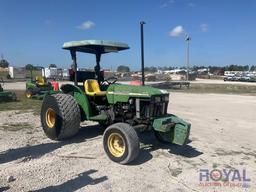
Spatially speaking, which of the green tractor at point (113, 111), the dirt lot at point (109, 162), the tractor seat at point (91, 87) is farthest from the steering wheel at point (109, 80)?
the dirt lot at point (109, 162)

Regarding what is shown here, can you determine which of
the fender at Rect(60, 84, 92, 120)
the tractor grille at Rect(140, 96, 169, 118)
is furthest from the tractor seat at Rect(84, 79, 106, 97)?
the tractor grille at Rect(140, 96, 169, 118)

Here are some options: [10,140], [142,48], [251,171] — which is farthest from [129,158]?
[142,48]

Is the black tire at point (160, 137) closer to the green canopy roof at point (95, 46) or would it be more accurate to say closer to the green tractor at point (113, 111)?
the green tractor at point (113, 111)

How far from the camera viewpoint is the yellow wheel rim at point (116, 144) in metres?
5.98

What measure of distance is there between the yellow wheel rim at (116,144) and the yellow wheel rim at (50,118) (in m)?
2.06

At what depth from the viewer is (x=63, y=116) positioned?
276 inches

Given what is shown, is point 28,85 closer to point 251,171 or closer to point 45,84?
point 45,84

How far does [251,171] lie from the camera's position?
558 cm

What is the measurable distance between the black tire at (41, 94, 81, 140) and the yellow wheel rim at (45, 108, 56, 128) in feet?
0.30

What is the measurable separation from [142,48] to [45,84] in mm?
7999

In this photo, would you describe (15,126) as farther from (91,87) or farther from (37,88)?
(37,88)

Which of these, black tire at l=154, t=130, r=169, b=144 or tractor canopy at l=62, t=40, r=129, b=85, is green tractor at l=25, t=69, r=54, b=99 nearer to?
tractor canopy at l=62, t=40, r=129, b=85

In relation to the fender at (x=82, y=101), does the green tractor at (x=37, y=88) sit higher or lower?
lower

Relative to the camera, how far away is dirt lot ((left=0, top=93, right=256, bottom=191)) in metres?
4.89
